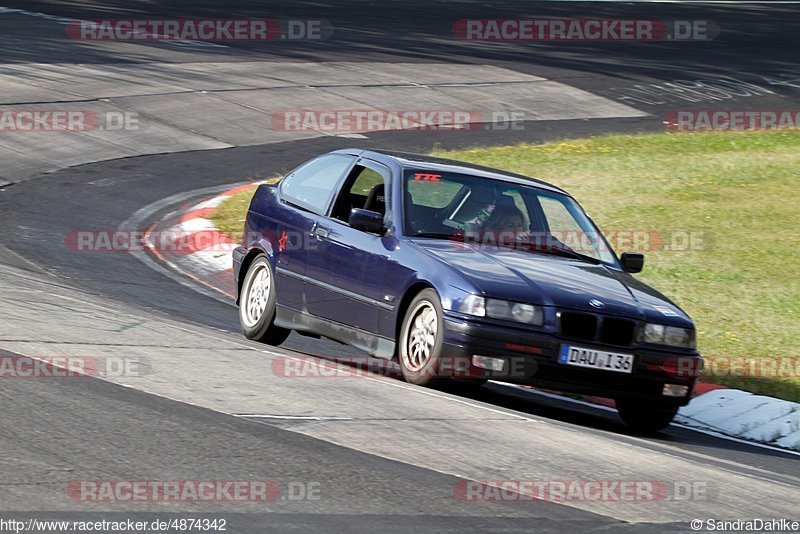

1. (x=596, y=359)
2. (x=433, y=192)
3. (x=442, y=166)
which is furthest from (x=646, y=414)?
(x=442, y=166)

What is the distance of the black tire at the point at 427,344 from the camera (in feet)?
26.9

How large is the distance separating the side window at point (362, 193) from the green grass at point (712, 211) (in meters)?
3.15

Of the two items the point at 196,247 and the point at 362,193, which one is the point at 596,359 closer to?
the point at 362,193

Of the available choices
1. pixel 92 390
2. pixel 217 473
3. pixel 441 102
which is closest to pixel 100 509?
pixel 217 473

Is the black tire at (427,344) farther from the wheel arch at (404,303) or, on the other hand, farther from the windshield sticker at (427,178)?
the windshield sticker at (427,178)

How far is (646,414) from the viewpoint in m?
8.74

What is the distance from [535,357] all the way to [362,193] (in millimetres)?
2401

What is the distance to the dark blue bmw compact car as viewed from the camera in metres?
8.09

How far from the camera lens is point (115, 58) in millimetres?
26391

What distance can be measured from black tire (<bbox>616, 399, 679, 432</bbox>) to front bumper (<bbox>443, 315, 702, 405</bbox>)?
0.36 m

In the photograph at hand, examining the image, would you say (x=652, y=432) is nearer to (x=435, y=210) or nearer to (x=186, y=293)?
(x=435, y=210)

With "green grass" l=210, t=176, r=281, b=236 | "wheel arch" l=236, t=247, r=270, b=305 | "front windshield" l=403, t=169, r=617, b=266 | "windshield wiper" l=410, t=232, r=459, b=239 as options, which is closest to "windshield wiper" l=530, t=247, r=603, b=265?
"front windshield" l=403, t=169, r=617, b=266

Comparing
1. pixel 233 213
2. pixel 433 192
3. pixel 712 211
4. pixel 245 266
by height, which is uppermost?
pixel 433 192

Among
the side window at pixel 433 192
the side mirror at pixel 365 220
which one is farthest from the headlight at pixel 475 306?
the side window at pixel 433 192
